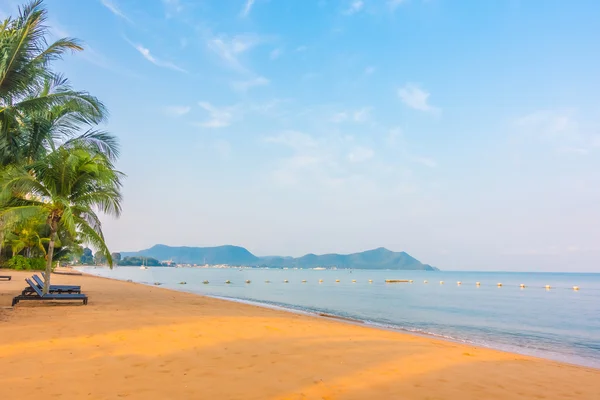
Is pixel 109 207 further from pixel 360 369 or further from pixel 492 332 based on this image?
pixel 492 332

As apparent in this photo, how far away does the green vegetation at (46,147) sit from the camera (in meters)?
9.47

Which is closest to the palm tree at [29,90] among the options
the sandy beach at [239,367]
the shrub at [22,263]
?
the sandy beach at [239,367]

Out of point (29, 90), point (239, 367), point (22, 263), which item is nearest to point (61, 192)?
point (29, 90)

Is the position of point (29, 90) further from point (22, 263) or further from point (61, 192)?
point (22, 263)

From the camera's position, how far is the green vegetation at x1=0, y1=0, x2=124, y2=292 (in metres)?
9.47

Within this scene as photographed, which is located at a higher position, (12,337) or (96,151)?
(96,151)

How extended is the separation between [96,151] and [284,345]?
36.3 feet

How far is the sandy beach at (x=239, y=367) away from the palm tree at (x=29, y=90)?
223 inches

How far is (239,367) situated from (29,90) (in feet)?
31.2

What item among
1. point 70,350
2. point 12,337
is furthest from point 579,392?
point 12,337

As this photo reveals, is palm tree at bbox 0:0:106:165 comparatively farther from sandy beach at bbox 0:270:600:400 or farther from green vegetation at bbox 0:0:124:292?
sandy beach at bbox 0:270:600:400

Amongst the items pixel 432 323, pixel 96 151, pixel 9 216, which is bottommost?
pixel 432 323

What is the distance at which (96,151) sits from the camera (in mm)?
14266

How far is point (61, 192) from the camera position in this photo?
473 inches
